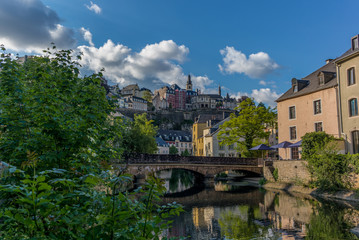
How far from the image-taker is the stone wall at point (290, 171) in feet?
90.4

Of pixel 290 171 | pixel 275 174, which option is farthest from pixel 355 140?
pixel 275 174

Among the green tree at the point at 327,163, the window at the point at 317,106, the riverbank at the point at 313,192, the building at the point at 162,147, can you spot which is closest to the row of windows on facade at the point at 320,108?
the window at the point at 317,106

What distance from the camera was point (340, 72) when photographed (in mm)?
26719

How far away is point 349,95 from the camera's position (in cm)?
2555

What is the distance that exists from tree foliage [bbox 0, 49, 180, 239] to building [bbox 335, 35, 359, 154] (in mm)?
24120

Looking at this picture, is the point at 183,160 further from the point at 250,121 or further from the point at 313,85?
the point at 313,85

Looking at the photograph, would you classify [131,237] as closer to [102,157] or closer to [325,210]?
[102,157]

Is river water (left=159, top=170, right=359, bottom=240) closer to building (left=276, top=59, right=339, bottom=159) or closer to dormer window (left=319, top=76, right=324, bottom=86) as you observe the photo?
building (left=276, top=59, right=339, bottom=159)

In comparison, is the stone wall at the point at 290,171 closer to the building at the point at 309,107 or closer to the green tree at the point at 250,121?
the building at the point at 309,107

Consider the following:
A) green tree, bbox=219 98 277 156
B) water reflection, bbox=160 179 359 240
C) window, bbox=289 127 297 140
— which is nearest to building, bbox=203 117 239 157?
green tree, bbox=219 98 277 156

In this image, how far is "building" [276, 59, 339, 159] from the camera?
28.2 meters

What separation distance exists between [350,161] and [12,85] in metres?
24.1

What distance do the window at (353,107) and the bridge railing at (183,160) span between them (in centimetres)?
1465

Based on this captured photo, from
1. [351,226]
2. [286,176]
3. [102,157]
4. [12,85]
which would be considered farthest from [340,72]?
[12,85]
